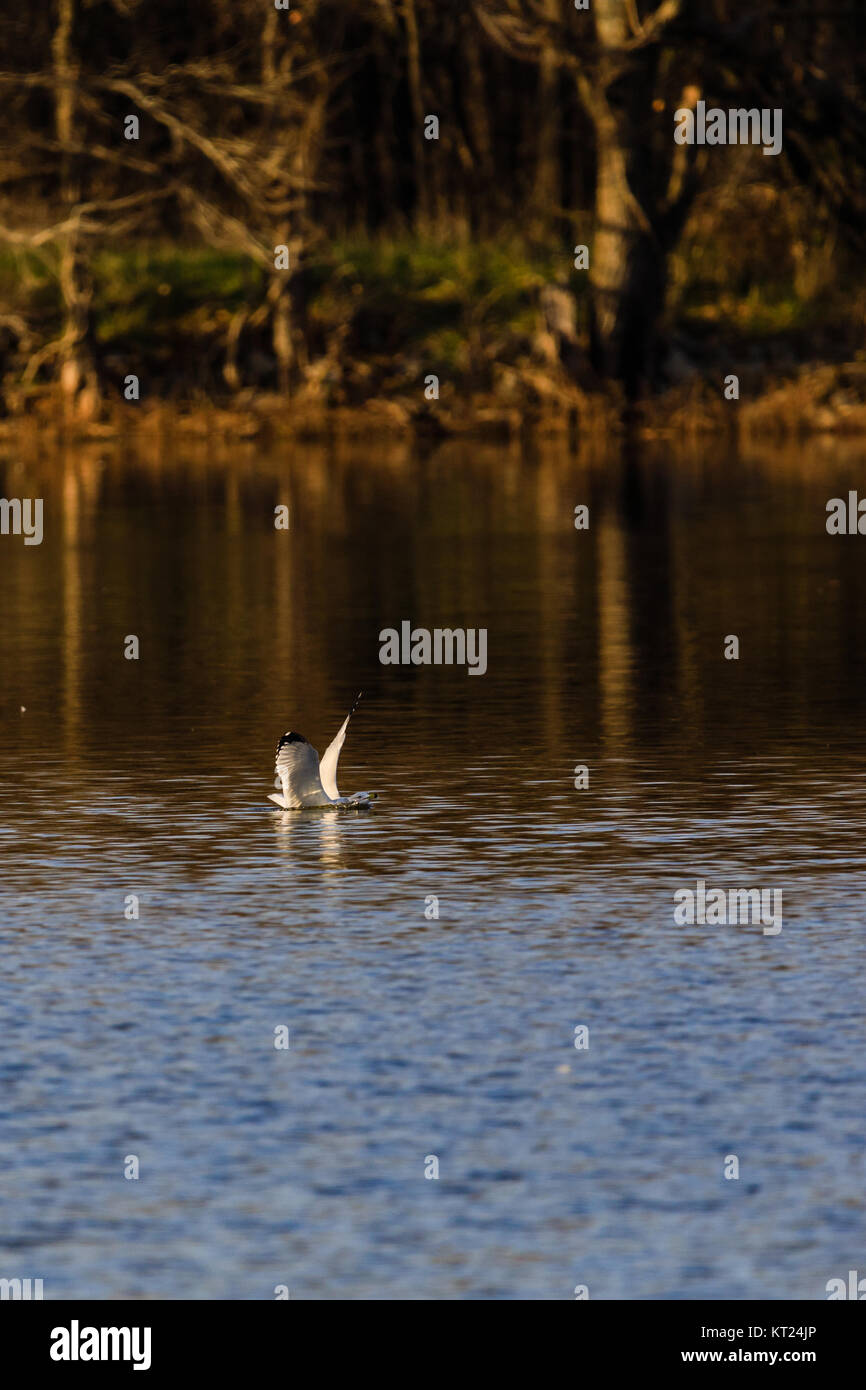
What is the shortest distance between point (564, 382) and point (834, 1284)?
124 feet

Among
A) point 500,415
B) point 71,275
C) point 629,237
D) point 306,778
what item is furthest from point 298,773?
point 71,275

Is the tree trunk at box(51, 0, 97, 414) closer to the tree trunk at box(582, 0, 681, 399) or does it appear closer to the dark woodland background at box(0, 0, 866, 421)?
the dark woodland background at box(0, 0, 866, 421)

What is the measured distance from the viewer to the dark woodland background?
43.4m

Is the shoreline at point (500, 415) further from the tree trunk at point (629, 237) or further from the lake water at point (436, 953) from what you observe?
the lake water at point (436, 953)

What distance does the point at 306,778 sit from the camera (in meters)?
12.8

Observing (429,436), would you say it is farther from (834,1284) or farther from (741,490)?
(834,1284)

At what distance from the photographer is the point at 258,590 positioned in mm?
23203

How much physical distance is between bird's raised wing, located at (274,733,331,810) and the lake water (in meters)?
0.15

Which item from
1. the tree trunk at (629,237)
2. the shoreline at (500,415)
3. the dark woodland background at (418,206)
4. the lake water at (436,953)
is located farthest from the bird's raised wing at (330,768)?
the tree trunk at (629,237)

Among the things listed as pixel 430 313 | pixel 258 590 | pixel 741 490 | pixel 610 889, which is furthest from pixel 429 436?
pixel 610 889

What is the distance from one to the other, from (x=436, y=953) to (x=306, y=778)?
2.88 m

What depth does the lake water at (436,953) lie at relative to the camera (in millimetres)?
7020

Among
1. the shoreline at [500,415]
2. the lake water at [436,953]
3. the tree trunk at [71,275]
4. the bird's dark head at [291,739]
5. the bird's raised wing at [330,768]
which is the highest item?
the tree trunk at [71,275]

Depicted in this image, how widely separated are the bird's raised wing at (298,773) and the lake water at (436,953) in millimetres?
148
